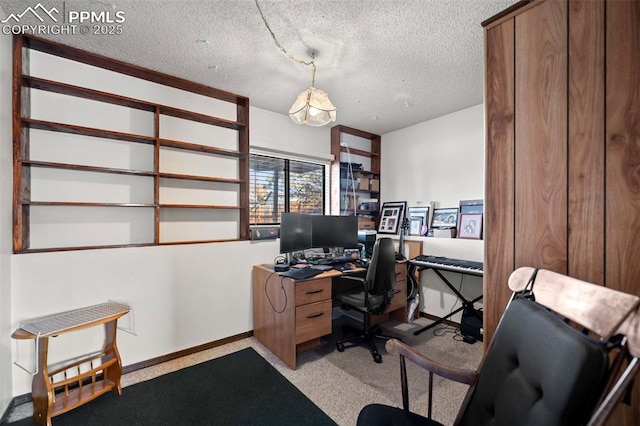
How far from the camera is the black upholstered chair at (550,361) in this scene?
2.35 ft

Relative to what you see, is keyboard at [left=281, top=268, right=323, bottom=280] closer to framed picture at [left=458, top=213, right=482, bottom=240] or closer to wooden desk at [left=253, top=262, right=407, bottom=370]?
wooden desk at [left=253, top=262, right=407, bottom=370]

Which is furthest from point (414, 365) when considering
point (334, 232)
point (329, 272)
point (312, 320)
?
point (334, 232)

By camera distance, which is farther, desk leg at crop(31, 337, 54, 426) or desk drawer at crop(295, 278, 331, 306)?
desk drawer at crop(295, 278, 331, 306)

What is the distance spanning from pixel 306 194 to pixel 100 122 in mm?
2265

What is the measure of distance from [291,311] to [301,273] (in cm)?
33

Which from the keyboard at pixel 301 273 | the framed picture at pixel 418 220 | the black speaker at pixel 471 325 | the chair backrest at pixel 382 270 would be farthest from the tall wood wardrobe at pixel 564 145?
the framed picture at pixel 418 220

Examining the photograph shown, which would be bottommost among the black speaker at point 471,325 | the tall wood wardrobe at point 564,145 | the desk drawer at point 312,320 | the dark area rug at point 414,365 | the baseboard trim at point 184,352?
the dark area rug at point 414,365

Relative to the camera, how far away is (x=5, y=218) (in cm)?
173

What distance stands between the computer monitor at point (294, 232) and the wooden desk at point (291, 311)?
0.96ft

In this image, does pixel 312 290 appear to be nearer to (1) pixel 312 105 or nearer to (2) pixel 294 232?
(2) pixel 294 232

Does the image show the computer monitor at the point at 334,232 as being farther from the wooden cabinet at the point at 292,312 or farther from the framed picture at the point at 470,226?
the framed picture at the point at 470,226

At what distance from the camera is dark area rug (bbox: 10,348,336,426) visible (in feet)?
5.54

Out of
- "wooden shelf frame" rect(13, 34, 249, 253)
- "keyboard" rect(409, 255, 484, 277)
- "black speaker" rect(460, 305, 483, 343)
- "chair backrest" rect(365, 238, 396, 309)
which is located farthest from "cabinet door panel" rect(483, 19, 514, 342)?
"wooden shelf frame" rect(13, 34, 249, 253)

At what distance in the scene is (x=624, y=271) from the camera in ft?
3.32
